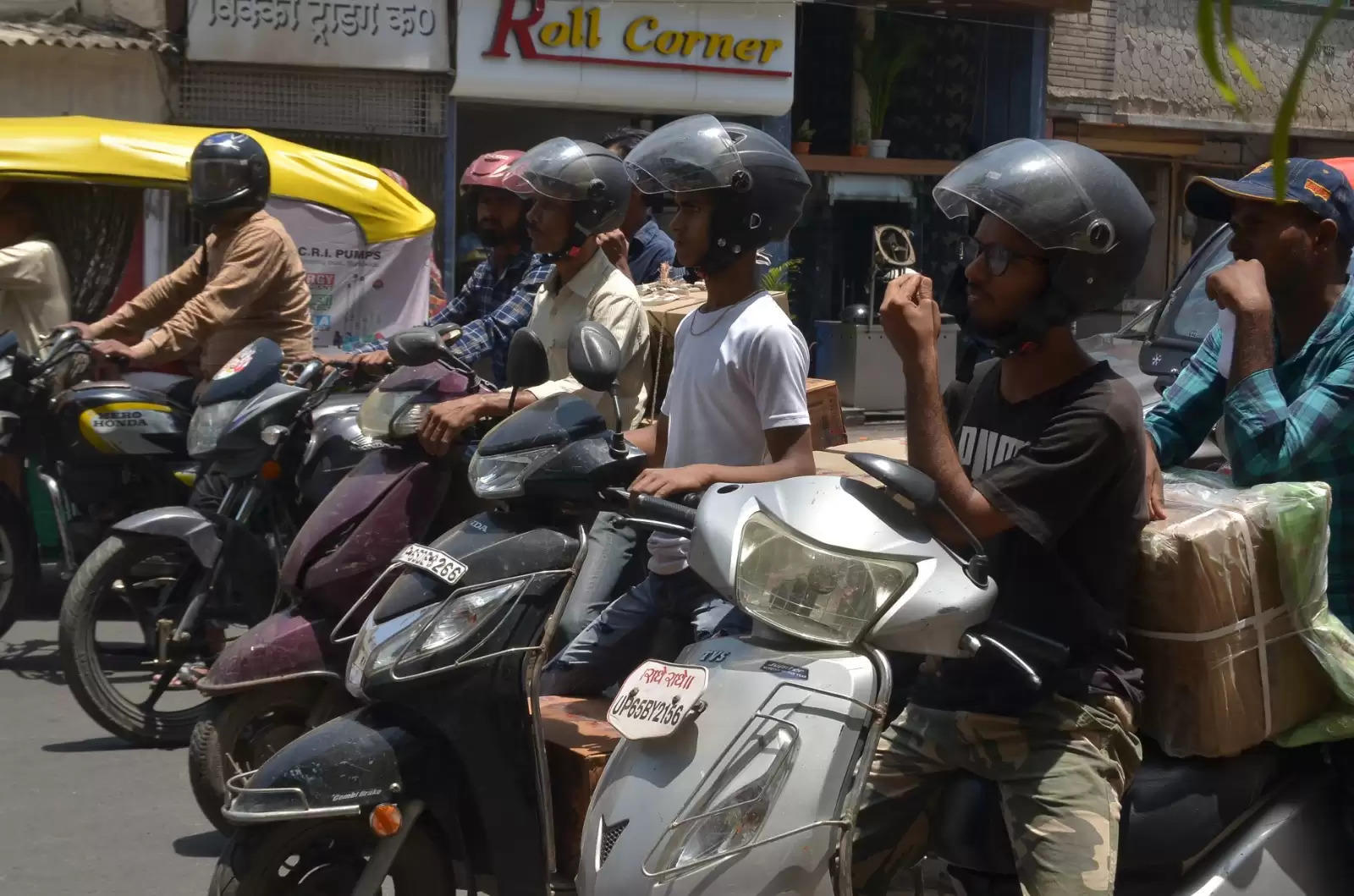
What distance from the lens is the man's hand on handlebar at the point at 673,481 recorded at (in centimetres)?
302

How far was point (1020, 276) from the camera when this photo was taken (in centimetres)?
272

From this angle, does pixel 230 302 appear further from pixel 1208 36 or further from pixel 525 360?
pixel 1208 36

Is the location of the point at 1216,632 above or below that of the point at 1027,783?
above

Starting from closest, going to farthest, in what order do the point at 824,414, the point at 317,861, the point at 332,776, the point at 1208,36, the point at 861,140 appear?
the point at 1208,36
the point at 332,776
the point at 317,861
the point at 824,414
the point at 861,140

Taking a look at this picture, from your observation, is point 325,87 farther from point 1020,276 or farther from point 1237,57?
point 1237,57

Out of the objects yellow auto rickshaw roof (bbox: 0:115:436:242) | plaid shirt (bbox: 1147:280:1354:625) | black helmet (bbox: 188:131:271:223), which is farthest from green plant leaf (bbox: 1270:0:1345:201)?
yellow auto rickshaw roof (bbox: 0:115:436:242)

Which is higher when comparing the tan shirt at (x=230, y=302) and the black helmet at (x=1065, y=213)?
the black helmet at (x=1065, y=213)

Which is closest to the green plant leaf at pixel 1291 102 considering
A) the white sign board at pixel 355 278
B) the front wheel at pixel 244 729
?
the front wheel at pixel 244 729

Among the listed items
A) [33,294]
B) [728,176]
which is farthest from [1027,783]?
[33,294]

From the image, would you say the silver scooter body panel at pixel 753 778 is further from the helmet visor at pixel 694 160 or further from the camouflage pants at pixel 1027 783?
the helmet visor at pixel 694 160

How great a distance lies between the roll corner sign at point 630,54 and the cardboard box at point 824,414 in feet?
34.4

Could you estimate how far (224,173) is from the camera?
6457mm

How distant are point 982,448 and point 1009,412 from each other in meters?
0.08

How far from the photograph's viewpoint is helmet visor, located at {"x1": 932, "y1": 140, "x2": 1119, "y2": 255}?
266cm
